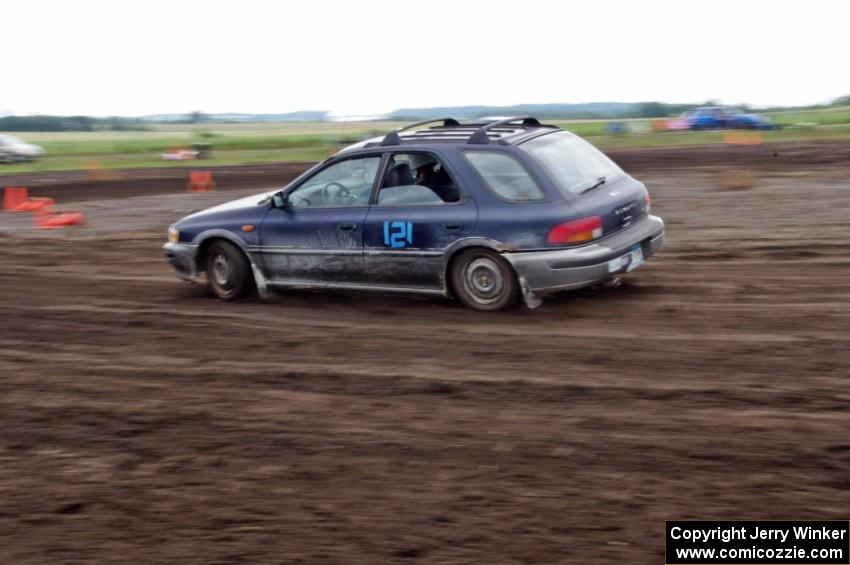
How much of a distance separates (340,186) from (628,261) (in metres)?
2.63

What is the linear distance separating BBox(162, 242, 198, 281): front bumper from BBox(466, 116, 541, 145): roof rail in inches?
120

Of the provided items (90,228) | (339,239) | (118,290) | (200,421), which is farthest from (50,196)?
(200,421)

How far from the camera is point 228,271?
9492 millimetres

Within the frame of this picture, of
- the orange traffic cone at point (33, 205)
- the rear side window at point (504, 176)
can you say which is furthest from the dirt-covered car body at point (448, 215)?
the orange traffic cone at point (33, 205)

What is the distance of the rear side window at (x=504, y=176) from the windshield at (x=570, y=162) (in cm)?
17

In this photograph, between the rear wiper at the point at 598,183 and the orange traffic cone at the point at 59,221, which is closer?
the rear wiper at the point at 598,183

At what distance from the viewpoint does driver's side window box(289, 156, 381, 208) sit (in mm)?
8703

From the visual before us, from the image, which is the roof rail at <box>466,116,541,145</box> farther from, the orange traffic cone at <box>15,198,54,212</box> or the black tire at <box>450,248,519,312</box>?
the orange traffic cone at <box>15,198,54,212</box>

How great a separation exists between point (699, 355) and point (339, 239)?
3.45m

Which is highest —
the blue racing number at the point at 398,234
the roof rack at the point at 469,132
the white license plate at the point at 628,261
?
the roof rack at the point at 469,132

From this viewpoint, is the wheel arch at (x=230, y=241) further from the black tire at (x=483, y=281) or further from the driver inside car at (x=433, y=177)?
the black tire at (x=483, y=281)

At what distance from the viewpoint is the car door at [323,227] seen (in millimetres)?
8688

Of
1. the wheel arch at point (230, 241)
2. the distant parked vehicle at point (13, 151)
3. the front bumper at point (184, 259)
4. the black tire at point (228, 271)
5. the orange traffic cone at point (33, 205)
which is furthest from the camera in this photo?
the distant parked vehicle at point (13, 151)

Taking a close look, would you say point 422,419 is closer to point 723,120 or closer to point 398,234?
point 398,234
